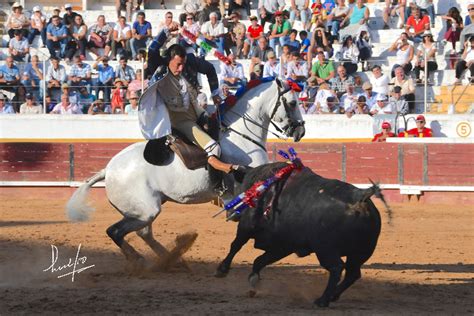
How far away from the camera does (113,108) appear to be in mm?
17156

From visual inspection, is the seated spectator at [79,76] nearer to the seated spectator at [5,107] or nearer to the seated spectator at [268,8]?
the seated spectator at [5,107]

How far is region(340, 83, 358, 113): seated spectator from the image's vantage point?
16.2 metres

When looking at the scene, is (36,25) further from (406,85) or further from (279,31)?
(406,85)

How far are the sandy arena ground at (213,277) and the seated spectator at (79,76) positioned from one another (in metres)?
4.89

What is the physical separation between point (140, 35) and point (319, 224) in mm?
12349

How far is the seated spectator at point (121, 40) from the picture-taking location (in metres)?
18.5

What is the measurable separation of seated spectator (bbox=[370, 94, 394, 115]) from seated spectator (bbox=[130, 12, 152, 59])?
4637 mm

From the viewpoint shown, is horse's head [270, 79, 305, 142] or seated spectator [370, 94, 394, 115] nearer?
horse's head [270, 79, 305, 142]

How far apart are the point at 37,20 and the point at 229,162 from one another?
1206 cm

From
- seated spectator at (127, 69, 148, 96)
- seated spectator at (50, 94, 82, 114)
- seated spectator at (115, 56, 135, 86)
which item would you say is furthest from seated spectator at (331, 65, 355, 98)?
seated spectator at (50, 94, 82, 114)

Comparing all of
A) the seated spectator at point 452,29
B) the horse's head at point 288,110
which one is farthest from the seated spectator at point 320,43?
the horse's head at point 288,110

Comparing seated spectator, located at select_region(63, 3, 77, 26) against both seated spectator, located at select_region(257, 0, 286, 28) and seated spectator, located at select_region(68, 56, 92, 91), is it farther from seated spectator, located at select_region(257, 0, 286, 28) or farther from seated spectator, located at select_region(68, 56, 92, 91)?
seated spectator, located at select_region(257, 0, 286, 28)

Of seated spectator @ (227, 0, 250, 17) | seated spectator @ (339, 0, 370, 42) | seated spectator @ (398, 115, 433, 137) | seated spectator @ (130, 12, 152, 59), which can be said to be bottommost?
seated spectator @ (398, 115, 433, 137)

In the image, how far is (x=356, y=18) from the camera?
704 inches
